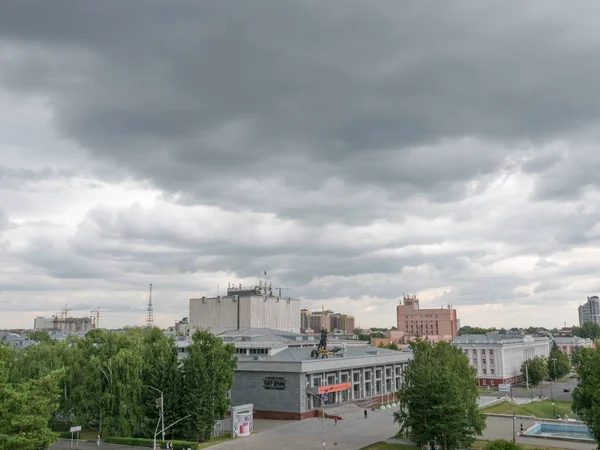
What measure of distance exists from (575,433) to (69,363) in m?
71.5

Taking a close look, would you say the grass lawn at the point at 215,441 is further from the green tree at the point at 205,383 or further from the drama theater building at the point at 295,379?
the drama theater building at the point at 295,379

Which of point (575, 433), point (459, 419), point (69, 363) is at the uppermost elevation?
point (69, 363)

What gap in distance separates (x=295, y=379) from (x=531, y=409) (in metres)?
44.6

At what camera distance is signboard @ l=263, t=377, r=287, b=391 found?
289ft

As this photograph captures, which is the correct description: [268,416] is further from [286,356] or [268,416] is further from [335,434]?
[335,434]

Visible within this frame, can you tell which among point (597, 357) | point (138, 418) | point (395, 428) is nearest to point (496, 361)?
point (395, 428)

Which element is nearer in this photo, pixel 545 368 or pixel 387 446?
pixel 387 446

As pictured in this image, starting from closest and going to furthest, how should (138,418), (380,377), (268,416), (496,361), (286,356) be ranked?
(138,418)
(268,416)
(286,356)
(380,377)
(496,361)

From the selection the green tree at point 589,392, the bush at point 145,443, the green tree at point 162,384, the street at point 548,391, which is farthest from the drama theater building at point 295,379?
the street at point 548,391

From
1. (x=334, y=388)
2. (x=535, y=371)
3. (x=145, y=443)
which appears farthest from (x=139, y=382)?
(x=535, y=371)

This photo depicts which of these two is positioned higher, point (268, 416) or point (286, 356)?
point (286, 356)

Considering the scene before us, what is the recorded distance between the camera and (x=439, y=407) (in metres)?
57.6

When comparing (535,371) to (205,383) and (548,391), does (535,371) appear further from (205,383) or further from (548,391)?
(205,383)

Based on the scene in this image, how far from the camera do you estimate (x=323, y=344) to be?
315 feet
